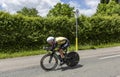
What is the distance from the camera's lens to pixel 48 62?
10.6 metres

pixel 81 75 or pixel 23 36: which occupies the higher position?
pixel 23 36

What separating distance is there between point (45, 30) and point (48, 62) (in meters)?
→ 8.47

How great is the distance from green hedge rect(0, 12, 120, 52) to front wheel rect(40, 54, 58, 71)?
6831mm

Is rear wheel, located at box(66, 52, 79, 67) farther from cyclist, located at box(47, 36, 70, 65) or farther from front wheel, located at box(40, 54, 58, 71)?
front wheel, located at box(40, 54, 58, 71)

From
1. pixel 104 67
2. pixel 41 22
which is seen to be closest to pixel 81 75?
pixel 104 67

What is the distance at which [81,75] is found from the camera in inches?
364

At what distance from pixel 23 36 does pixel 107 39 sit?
9.03 m

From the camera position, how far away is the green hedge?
17.0 metres

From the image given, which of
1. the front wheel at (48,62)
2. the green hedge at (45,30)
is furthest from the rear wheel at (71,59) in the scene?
the green hedge at (45,30)

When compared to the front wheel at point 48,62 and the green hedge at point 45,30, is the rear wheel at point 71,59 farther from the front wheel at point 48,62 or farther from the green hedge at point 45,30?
the green hedge at point 45,30

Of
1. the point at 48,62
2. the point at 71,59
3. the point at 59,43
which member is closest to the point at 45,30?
the point at 71,59

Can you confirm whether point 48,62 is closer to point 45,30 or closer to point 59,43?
point 59,43

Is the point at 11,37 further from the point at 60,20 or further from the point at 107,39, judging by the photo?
the point at 107,39

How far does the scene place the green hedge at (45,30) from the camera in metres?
17.0
